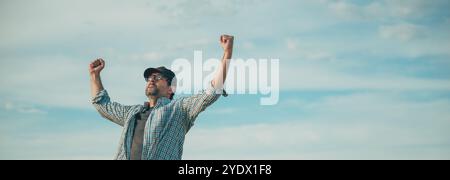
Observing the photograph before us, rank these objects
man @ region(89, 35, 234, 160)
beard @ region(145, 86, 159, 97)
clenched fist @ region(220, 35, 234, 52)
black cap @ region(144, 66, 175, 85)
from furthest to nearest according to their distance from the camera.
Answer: black cap @ region(144, 66, 175, 85), beard @ region(145, 86, 159, 97), man @ region(89, 35, 234, 160), clenched fist @ region(220, 35, 234, 52)

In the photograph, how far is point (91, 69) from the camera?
35.5 ft

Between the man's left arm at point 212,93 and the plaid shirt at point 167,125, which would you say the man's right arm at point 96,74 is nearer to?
the plaid shirt at point 167,125

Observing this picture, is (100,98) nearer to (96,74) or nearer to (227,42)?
(96,74)

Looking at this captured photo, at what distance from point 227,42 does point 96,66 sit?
10.0 ft

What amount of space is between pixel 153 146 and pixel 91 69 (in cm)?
219

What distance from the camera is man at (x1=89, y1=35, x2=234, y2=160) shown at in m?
9.59

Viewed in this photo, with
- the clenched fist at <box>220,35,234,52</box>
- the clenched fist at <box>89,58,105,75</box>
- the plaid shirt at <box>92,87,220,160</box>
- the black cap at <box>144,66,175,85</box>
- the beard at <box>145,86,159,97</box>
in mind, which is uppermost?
the clenched fist at <box>89,58,105,75</box>

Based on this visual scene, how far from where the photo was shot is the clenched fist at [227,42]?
9.12 meters

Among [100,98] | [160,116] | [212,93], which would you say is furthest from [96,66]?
[212,93]

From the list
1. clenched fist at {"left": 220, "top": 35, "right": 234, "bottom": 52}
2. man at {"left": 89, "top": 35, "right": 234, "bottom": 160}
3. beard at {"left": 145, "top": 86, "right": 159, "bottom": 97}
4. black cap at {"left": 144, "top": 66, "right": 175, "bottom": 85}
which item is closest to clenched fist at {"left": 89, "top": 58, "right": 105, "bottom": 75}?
man at {"left": 89, "top": 35, "right": 234, "bottom": 160}

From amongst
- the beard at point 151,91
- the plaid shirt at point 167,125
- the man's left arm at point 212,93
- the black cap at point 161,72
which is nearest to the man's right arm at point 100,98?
the plaid shirt at point 167,125

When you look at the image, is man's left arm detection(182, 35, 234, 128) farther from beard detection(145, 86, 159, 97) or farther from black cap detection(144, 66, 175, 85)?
black cap detection(144, 66, 175, 85)
